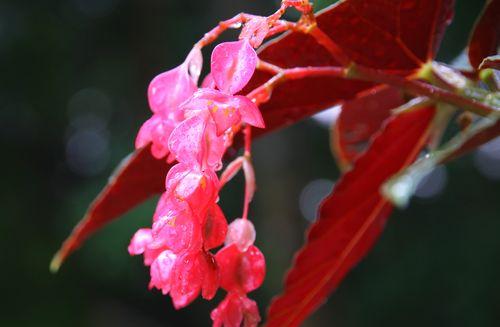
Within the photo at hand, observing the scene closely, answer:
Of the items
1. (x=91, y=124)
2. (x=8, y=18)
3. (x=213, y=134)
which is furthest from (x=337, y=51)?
(x=91, y=124)

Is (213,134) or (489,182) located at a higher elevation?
(213,134)

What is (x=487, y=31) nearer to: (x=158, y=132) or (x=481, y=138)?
(x=481, y=138)

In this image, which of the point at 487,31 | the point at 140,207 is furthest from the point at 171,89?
the point at 140,207

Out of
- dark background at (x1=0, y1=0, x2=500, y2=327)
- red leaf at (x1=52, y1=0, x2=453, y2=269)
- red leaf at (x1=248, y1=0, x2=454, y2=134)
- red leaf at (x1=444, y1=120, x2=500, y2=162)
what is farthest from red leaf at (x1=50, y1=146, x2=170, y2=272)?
dark background at (x1=0, y1=0, x2=500, y2=327)

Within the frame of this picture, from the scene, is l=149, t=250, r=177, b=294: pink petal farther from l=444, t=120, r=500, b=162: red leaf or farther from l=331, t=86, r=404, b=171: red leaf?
l=331, t=86, r=404, b=171: red leaf

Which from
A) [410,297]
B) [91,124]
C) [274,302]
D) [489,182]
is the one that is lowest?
[410,297]

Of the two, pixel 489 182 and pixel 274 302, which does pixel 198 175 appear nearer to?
pixel 274 302
